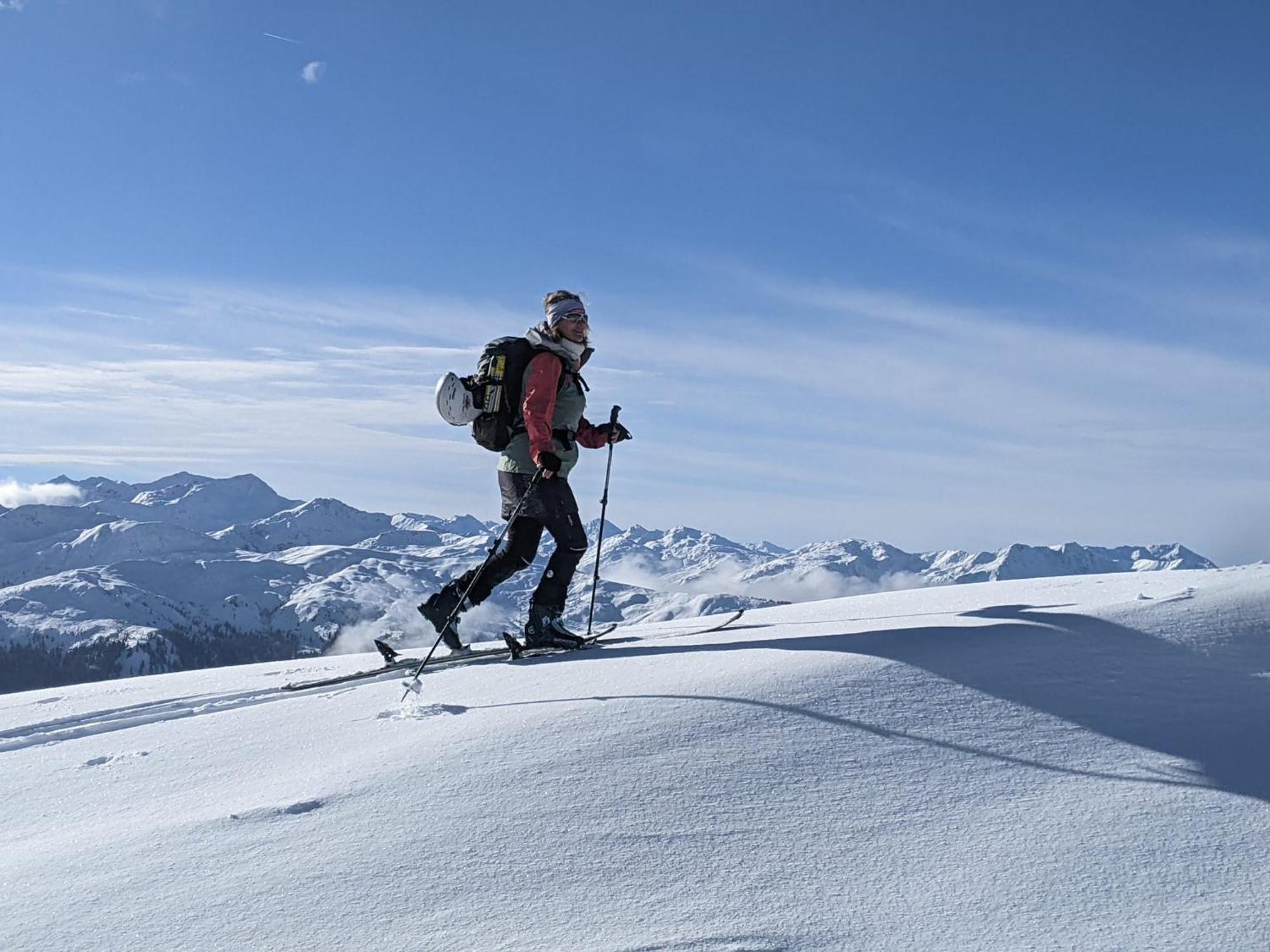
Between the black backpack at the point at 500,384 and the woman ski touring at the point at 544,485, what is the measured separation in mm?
49

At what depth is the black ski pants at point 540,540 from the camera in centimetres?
766

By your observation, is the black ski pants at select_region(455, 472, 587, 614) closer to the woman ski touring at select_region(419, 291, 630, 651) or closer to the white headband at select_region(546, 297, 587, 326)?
the woman ski touring at select_region(419, 291, 630, 651)

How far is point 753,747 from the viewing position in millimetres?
4371

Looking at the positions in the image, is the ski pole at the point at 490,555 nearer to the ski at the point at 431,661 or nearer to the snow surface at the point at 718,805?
the ski at the point at 431,661

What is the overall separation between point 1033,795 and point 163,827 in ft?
11.8

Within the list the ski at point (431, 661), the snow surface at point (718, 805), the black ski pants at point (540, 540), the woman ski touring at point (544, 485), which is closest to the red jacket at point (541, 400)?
the woman ski touring at point (544, 485)

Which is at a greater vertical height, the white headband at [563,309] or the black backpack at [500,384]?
the white headband at [563,309]

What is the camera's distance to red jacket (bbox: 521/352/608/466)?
735 cm

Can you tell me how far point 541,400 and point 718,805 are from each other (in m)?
4.15

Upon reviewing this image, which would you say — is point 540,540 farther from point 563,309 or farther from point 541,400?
point 563,309

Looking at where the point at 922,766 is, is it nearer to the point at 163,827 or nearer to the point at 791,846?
the point at 791,846

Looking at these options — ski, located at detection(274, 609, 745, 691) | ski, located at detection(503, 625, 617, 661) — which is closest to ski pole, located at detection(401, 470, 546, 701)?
ski, located at detection(274, 609, 745, 691)

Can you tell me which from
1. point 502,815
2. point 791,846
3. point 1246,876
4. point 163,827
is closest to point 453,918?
point 502,815

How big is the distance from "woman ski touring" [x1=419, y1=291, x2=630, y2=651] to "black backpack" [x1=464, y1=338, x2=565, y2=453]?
0.05m
